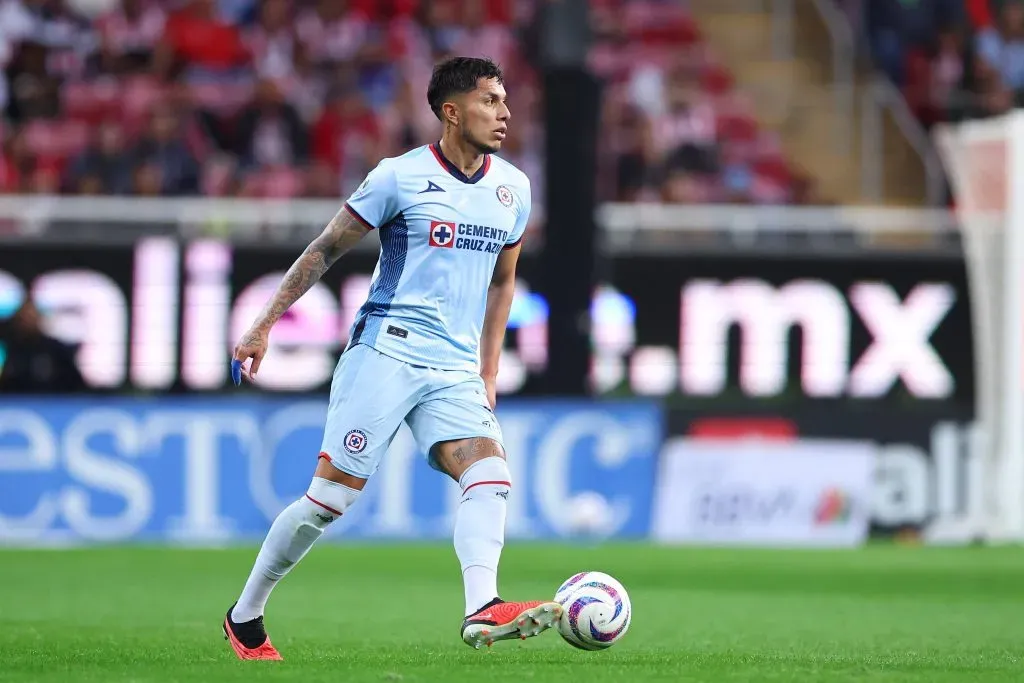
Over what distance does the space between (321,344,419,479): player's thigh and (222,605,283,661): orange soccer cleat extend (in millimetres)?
740

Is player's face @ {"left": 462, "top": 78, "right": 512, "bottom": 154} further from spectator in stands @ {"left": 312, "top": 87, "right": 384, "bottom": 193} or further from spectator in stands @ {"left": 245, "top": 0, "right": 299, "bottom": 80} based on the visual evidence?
spectator in stands @ {"left": 245, "top": 0, "right": 299, "bottom": 80}

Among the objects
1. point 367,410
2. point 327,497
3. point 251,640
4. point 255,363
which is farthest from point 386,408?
point 251,640

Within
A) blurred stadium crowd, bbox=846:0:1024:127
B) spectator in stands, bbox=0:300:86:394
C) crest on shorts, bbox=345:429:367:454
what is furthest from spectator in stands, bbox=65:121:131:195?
crest on shorts, bbox=345:429:367:454

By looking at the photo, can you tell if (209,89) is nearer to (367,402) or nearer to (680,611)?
(680,611)

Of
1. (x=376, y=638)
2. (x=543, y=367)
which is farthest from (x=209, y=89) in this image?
(x=376, y=638)

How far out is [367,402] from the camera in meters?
6.83

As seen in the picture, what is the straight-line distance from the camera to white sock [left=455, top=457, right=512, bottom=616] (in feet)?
22.0

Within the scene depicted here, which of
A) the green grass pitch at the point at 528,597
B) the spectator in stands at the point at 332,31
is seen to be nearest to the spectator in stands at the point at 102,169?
the spectator in stands at the point at 332,31

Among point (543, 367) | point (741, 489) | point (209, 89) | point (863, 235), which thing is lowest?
point (741, 489)

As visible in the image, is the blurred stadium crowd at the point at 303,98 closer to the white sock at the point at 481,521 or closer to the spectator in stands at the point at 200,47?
the spectator in stands at the point at 200,47

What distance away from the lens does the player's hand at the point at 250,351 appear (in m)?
6.70

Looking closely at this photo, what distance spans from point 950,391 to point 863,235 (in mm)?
1714

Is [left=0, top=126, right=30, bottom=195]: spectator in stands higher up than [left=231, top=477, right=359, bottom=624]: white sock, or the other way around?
[left=0, top=126, right=30, bottom=195]: spectator in stands

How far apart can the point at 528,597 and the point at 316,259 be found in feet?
13.6
